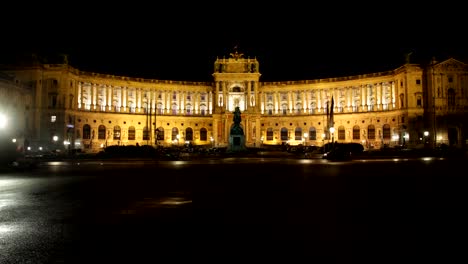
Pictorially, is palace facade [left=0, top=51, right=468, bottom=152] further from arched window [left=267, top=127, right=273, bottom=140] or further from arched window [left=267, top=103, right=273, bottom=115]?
arched window [left=267, top=127, right=273, bottom=140]

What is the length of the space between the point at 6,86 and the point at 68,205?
58.0 m

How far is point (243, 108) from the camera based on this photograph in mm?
101938

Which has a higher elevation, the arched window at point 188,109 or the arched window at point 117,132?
the arched window at point 188,109

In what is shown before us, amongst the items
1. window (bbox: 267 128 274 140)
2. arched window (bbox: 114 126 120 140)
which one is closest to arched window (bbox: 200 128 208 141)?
window (bbox: 267 128 274 140)

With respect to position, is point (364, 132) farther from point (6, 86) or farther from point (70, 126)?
point (6, 86)

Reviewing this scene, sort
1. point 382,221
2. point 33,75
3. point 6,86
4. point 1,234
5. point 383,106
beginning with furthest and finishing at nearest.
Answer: point 383,106 < point 33,75 < point 6,86 < point 382,221 < point 1,234

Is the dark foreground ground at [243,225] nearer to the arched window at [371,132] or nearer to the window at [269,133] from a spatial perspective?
the arched window at [371,132]

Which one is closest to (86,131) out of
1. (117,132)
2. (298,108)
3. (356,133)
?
(117,132)

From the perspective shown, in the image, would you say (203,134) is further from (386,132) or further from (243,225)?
(243,225)

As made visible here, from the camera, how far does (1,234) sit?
28.3 feet

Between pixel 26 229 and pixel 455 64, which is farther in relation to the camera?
pixel 455 64

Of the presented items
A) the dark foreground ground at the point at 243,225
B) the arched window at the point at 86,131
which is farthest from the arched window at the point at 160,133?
the dark foreground ground at the point at 243,225

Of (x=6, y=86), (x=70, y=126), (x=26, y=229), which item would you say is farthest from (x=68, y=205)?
(x=70, y=126)

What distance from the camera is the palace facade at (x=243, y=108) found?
8000 cm
